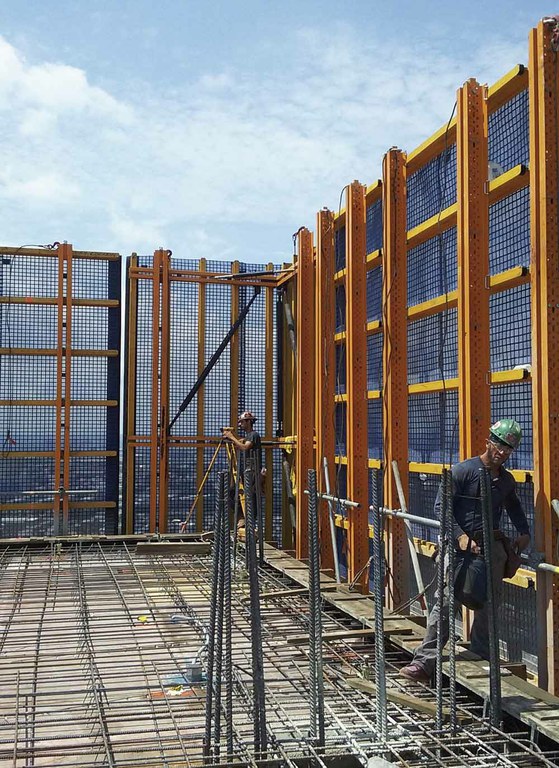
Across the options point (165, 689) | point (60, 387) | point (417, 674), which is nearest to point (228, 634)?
point (165, 689)

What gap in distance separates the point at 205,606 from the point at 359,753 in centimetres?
339

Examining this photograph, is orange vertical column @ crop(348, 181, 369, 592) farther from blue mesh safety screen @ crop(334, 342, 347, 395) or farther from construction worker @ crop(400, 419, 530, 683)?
construction worker @ crop(400, 419, 530, 683)

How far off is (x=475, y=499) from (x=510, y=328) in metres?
1.33

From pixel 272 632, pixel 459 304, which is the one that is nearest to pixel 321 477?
pixel 272 632

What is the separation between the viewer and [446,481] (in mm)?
4141

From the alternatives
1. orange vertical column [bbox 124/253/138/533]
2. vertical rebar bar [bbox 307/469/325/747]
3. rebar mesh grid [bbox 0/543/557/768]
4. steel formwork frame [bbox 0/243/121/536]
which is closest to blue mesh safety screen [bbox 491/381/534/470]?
rebar mesh grid [bbox 0/543/557/768]

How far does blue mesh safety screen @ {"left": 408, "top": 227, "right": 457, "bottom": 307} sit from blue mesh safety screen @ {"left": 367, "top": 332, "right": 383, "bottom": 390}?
0.92 m

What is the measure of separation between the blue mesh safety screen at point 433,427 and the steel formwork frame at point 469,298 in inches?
0.6

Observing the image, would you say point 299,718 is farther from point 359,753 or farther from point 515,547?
point 515,547

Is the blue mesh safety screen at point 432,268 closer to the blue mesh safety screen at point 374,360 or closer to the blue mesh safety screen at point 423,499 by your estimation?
the blue mesh safety screen at point 374,360

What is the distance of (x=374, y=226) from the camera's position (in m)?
8.02

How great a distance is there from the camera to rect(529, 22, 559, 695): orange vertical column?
452 centimetres

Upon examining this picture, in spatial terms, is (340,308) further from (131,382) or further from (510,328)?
(510,328)

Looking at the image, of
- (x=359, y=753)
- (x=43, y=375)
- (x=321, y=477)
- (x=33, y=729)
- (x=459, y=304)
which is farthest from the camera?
(x=43, y=375)
